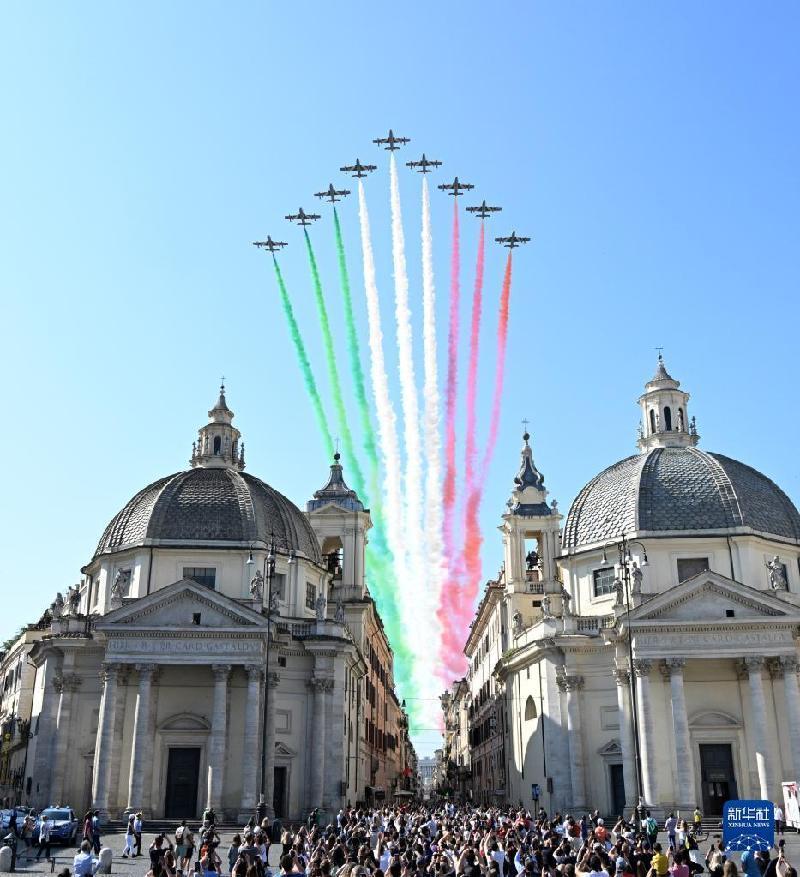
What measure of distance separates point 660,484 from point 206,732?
3049 cm

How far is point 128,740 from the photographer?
174 feet

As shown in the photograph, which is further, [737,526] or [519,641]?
[519,641]

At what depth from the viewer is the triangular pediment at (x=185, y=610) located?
5297cm

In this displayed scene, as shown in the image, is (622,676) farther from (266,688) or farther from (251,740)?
(251,740)

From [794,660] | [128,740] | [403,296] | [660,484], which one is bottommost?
[128,740]

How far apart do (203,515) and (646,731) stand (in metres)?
28.4

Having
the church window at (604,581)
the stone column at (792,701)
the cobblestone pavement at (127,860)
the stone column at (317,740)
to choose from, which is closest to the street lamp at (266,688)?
the stone column at (317,740)

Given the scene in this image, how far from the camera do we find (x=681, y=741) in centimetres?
5047

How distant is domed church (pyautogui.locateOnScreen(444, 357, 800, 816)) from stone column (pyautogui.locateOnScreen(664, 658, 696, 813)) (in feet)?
0.23

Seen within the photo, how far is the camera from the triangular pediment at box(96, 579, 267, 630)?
53.0m

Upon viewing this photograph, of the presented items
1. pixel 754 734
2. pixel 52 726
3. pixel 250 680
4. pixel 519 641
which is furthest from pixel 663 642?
pixel 52 726

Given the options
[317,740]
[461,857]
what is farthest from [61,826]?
[461,857]

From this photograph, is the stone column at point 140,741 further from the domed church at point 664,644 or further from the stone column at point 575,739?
the stone column at point 575,739

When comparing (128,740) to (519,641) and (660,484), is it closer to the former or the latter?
(519,641)
